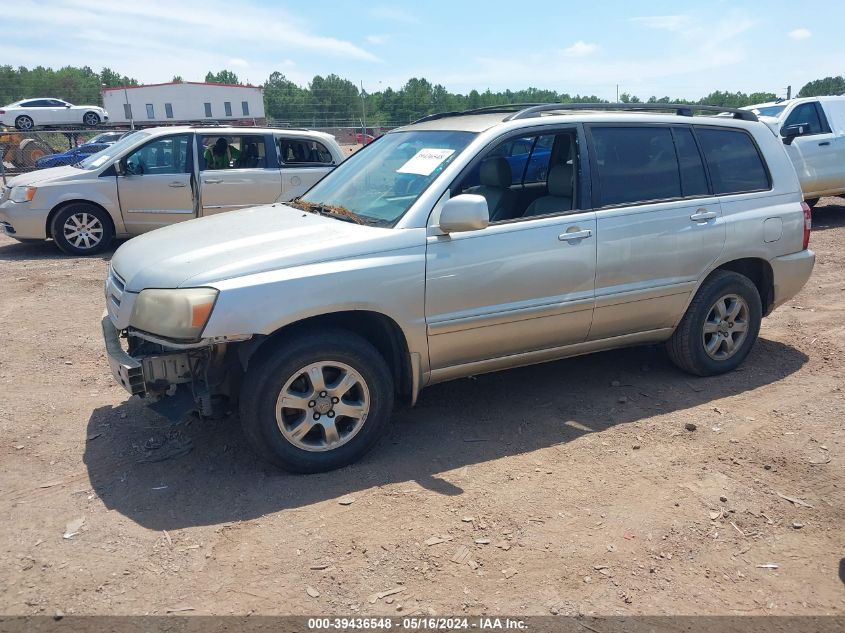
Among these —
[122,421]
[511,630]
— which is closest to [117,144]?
[122,421]

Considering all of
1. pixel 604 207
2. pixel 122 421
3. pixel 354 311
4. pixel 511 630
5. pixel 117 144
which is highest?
pixel 117 144

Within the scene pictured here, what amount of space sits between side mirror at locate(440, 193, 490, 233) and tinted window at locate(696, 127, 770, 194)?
212 centimetres

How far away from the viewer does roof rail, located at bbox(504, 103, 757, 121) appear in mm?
4527

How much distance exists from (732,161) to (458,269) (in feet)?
8.24

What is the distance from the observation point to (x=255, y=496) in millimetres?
3607

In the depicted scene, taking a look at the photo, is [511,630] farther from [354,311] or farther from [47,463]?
[47,463]

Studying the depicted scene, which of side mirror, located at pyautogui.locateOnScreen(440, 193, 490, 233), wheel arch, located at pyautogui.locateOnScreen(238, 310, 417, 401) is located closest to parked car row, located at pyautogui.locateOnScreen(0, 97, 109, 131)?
wheel arch, located at pyautogui.locateOnScreen(238, 310, 417, 401)

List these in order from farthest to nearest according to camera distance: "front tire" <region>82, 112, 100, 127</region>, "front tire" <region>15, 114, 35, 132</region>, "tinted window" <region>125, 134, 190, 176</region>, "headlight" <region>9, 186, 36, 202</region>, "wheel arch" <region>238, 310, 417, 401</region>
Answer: "front tire" <region>82, 112, 100, 127</region>, "front tire" <region>15, 114, 35, 132</region>, "tinted window" <region>125, 134, 190, 176</region>, "headlight" <region>9, 186, 36, 202</region>, "wheel arch" <region>238, 310, 417, 401</region>

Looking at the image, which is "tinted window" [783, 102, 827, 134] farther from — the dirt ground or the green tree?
the green tree

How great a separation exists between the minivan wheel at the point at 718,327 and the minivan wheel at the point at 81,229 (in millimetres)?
7938

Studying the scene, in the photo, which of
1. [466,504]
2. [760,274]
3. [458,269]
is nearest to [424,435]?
[466,504]

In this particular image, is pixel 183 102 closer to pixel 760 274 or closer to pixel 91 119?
pixel 91 119

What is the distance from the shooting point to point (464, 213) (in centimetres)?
379

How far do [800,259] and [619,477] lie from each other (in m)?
2.69
